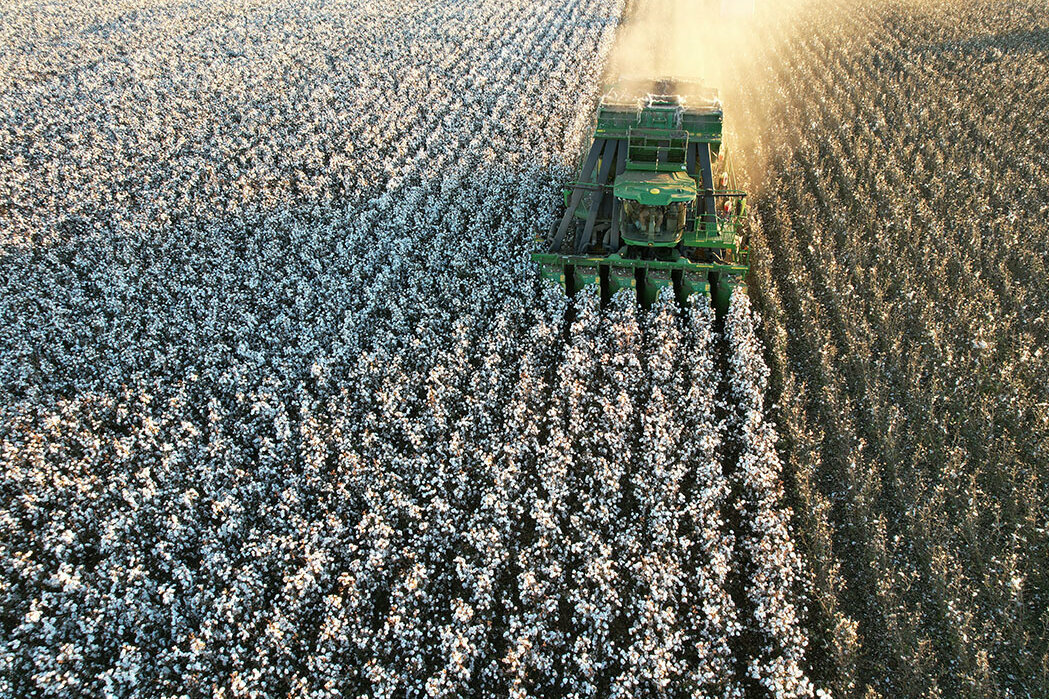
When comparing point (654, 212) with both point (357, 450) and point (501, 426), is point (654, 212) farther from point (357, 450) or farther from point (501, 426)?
point (357, 450)

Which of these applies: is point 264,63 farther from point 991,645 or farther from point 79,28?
point 991,645

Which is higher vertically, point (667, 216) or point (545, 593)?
point (667, 216)

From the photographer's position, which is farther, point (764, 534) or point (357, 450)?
point (357, 450)

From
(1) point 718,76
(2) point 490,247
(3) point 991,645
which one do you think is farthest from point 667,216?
(1) point 718,76

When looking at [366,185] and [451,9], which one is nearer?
[366,185]

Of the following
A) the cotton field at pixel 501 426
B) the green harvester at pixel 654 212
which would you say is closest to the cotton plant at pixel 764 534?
the cotton field at pixel 501 426

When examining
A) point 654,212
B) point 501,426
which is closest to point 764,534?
point 501,426
